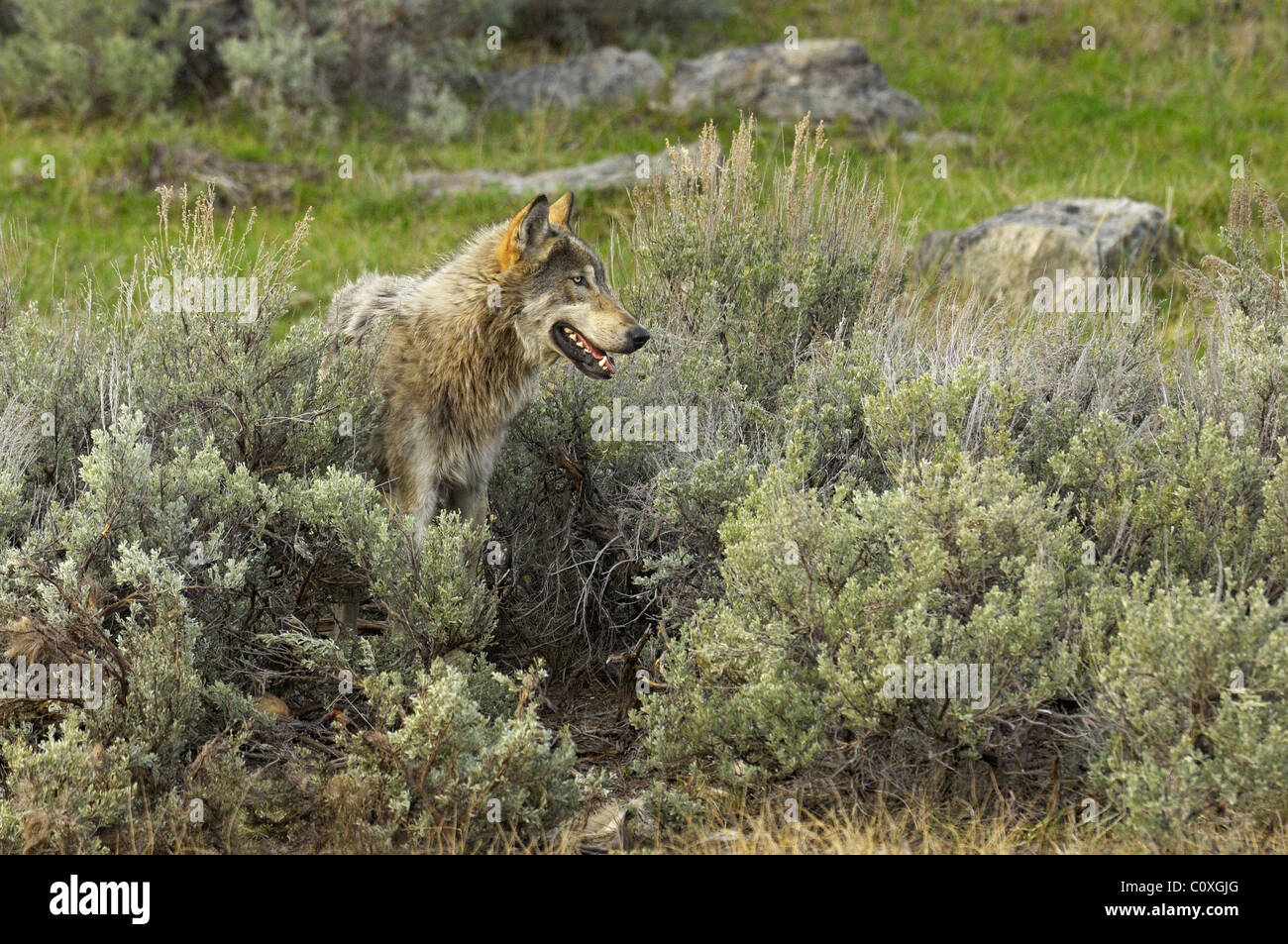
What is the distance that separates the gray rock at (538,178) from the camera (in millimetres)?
13352

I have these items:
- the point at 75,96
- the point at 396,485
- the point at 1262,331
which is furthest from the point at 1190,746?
the point at 75,96

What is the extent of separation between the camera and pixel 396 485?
6.36m

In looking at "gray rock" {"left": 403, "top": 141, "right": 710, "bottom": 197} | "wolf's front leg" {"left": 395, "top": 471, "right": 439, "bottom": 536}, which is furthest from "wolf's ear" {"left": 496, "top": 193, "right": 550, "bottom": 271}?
"gray rock" {"left": 403, "top": 141, "right": 710, "bottom": 197}

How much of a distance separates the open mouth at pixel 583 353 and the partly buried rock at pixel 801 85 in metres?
9.78

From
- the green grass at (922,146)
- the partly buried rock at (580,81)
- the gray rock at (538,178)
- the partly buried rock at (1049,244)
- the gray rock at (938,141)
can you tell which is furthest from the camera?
the partly buried rock at (580,81)

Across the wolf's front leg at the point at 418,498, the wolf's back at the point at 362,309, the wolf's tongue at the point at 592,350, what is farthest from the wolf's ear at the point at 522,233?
the wolf's front leg at the point at 418,498

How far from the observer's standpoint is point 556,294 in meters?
6.37

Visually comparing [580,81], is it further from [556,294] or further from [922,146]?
[556,294]

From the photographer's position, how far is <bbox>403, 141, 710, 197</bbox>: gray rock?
1335cm

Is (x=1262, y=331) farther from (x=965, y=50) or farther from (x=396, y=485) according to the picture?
(x=965, y=50)

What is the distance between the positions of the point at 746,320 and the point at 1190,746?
385 cm

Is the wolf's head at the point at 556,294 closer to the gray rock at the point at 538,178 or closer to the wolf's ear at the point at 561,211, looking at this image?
the wolf's ear at the point at 561,211

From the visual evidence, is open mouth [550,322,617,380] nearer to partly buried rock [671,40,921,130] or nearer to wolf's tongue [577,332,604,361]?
wolf's tongue [577,332,604,361]

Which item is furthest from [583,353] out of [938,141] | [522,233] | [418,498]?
[938,141]
